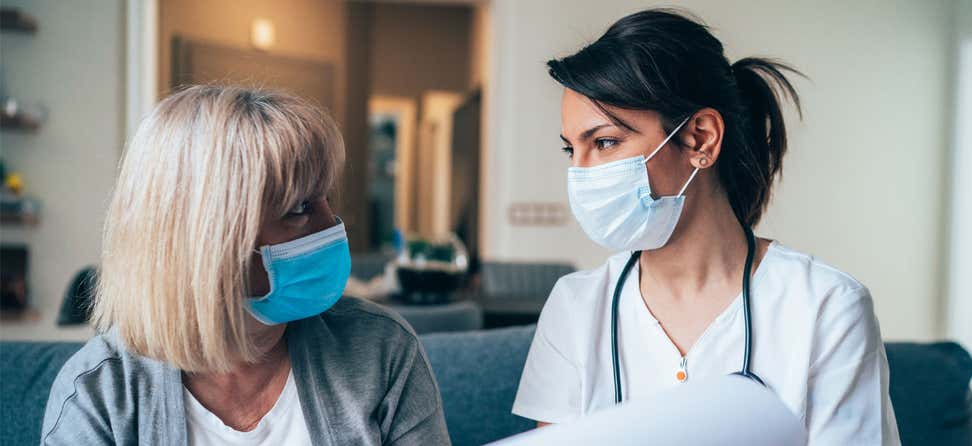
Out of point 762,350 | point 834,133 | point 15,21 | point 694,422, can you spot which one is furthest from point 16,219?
point 834,133

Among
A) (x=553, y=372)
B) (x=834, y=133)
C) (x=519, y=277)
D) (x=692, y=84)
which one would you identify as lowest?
(x=519, y=277)

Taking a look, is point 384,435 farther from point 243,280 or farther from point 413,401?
point 243,280

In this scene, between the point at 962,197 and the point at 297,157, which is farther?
the point at 962,197

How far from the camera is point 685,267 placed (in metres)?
1.19

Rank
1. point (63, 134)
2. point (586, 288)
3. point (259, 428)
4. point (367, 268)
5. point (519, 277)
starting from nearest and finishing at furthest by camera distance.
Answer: point (259, 428), point (586, 288), point (519, 277), point (367, 268), point (63, 134)

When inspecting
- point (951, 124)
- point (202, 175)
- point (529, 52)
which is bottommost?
point (202, 175)

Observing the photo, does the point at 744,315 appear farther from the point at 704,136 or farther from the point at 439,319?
the point at 439,319

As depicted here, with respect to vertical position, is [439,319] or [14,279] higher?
[439,319]

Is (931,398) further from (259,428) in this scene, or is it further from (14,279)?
(14,279)

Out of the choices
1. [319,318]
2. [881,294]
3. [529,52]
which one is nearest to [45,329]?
[529,52]

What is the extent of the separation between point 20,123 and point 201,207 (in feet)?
11.3

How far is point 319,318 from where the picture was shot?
1.12 metres

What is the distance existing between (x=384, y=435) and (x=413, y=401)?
60 mm

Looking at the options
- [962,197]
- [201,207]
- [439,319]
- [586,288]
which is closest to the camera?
[201,207]
